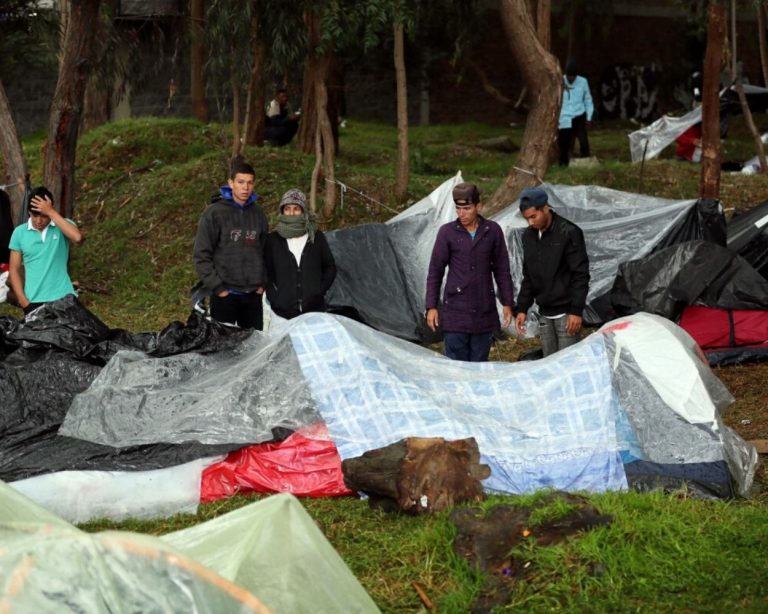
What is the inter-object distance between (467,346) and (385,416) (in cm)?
159

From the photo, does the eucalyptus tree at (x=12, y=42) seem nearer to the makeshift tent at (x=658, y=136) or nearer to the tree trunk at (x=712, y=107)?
the tree trunk at (x=712, y=107)

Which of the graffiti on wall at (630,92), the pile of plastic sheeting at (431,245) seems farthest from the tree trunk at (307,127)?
the graffiti on wall at (630,92)

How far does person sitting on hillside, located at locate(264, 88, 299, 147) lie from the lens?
58.7 ft

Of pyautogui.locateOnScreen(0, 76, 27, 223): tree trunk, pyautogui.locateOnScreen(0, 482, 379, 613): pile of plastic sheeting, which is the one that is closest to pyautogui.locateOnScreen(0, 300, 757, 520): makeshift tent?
pyautogui.locateOnScreen(0, 482, 379, 613): pile of plastic sheeting

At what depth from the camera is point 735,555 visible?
17.0 ft

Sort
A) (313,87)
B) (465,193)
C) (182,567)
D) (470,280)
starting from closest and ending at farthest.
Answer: (182,567) → (465,193) → (470,280) → (313,87)

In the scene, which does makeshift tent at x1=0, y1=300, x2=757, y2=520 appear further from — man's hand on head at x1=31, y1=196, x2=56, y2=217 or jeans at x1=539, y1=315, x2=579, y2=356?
man's hand on head at x1=31, y1=196, x2=56, y2=217

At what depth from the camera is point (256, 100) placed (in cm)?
1625

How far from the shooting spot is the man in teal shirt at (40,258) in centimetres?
817

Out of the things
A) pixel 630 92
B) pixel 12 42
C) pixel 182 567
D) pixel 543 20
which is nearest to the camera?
pixel 182 567

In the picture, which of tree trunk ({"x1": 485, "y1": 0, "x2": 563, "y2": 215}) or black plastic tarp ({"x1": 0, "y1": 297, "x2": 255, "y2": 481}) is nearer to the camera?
black plastic tarp ({"x1": 0, "y1": 297, "x2": 255, "y2": 481})

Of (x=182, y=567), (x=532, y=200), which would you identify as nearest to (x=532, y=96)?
(x=532, y=200)

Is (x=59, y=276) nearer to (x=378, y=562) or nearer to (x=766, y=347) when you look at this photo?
(x=378, y=562)

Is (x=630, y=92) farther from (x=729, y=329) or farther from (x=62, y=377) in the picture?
(x=62, y=377)
